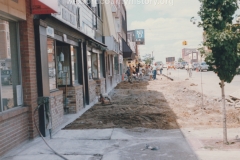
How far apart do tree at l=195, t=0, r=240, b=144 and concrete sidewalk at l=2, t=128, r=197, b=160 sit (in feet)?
4.24

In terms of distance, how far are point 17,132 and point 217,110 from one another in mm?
7571

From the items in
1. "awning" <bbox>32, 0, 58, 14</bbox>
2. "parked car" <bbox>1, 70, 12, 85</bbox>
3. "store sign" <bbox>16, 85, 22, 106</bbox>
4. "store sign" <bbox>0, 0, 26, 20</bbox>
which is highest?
"awning" <bbox>32, 0, 58, 14</bbox>

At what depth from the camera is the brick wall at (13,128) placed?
559 centimetres

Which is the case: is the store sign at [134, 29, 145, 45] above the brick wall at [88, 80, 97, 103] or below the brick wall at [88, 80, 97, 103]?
above

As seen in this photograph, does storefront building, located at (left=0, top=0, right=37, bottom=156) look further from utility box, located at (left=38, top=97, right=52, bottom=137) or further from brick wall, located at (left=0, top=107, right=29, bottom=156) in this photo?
utility box, located at (left=38, top=97, right=52, bottom=137)

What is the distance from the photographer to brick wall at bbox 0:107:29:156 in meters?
5.59

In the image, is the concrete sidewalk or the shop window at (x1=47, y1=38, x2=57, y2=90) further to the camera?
the shop window at (x1=47, y1=38, x2=57, y2=90)

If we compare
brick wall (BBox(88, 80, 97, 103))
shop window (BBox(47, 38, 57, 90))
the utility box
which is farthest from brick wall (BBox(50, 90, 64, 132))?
brick wall (BBox(88, 80, 97, 103))

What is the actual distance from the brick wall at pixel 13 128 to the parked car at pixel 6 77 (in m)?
0.59

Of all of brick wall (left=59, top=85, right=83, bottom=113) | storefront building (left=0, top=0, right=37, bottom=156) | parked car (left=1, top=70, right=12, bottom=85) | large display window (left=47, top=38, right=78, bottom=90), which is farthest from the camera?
brick wall (left=59, top=85, right=83, bottom=113)

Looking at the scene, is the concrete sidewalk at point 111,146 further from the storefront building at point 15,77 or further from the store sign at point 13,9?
the store sign at point 13,9

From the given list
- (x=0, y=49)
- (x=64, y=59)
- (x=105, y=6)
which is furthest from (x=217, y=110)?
(x=105, y=6)

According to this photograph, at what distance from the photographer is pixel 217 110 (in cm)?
1097

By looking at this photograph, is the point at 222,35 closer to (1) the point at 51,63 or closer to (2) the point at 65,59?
(1) the point at 51,63
